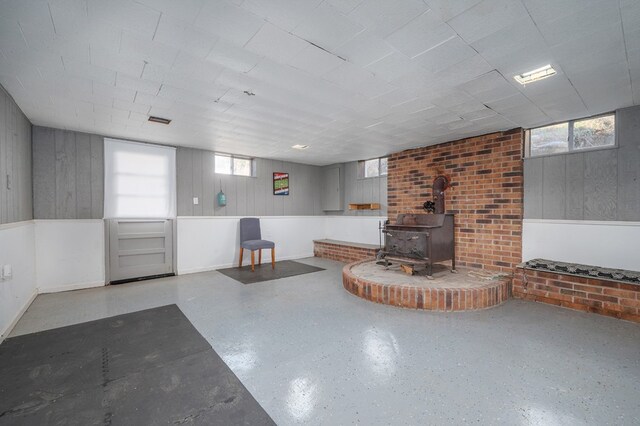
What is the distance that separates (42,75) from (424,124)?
4237 mm

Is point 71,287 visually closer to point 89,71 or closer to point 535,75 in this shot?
point 89,71

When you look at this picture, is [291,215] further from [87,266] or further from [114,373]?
[114,373]

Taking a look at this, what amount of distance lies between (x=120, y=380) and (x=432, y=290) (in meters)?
3.08

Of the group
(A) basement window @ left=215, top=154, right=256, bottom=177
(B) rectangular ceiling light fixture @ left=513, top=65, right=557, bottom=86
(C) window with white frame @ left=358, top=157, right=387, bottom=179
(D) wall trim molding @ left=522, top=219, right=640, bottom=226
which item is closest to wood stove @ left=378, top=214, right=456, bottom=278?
(D) wall trim molding @ left=522, top=219, right=640, bottom=226

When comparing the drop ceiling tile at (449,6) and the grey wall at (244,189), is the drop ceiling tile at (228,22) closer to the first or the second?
the drop ceiling tile at (449,6)

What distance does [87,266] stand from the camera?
4355mm

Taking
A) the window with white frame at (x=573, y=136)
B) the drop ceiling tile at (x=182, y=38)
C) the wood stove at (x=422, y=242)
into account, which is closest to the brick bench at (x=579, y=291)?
the wood stove at (x=422, y=242)

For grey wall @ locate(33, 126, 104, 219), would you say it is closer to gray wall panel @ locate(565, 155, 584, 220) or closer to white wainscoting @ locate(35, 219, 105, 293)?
white wainscoting @ locate(35, 219, 105, 293)

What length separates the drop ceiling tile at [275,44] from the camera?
1930 millimetres

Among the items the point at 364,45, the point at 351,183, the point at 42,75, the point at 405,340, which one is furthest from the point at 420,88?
the point at 351,183

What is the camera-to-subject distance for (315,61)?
Answer: 2.30 meters

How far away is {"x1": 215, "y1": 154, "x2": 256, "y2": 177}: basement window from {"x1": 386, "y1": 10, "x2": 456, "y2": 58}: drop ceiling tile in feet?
15.2

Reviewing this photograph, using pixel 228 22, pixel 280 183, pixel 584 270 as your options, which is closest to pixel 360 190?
pixel 280 183

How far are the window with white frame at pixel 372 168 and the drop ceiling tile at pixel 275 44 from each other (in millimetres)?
4327
